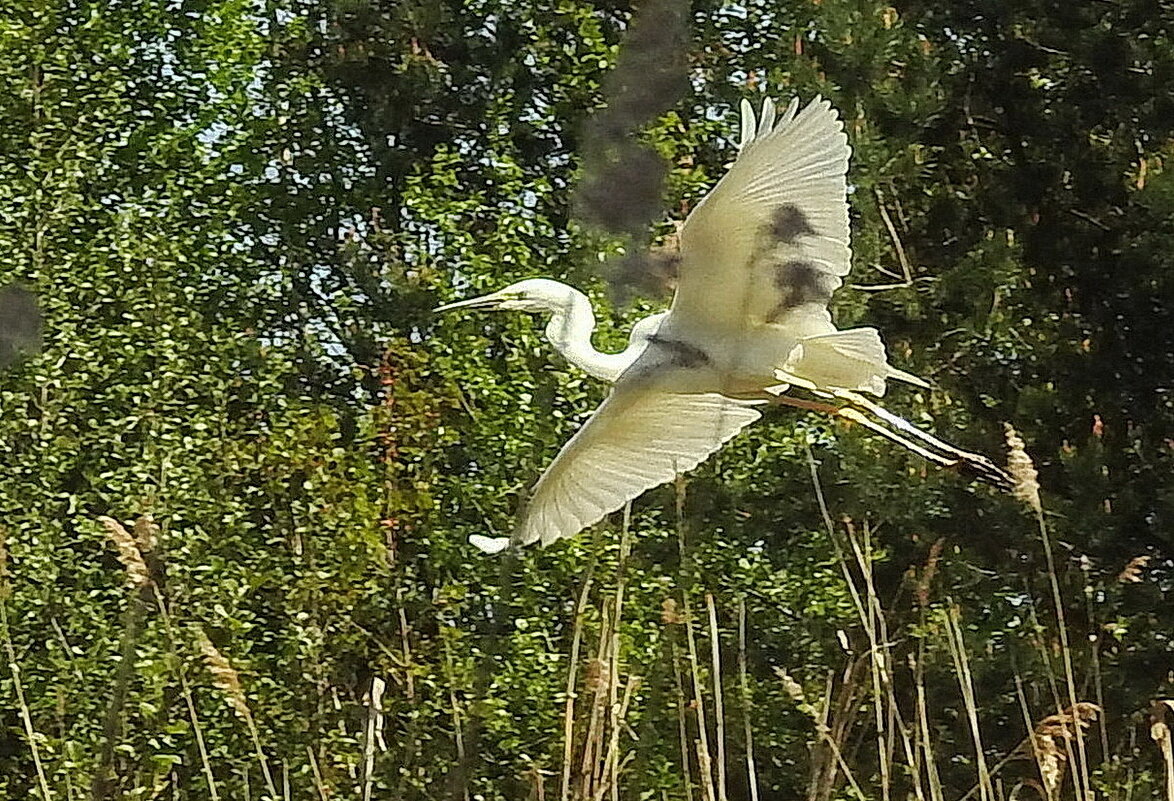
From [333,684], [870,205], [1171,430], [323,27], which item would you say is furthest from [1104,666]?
[323,27]

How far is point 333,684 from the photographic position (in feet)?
13.5

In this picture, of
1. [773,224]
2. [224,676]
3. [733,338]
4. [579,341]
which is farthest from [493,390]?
[224,676]

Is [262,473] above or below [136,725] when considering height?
above

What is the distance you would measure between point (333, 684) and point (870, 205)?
1589mm

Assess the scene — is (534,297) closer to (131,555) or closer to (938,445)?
(938,445)

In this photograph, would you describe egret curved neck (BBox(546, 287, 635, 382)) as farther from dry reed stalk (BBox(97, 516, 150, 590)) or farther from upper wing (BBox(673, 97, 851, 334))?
dry reed stalk (BBox(97, 516, 150, 590))

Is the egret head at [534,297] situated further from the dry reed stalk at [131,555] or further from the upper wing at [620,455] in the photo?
the dry reed stalk at [131,555]

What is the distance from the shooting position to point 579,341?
7.01 feet

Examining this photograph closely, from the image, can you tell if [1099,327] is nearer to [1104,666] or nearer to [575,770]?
[1104,666]

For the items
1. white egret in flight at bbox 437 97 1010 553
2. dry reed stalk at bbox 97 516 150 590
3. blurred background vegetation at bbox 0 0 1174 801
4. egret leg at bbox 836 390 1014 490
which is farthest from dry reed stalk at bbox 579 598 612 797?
blurred background vegetation at bbox 0 0 1174 801

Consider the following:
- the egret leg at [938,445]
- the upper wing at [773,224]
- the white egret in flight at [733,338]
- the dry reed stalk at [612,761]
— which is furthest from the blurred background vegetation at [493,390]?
the dry reed stalk at [612,761]

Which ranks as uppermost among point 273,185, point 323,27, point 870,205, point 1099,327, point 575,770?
point 323,27

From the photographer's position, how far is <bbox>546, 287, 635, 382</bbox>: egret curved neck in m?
2.05

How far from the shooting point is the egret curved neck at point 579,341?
205 centimetres
